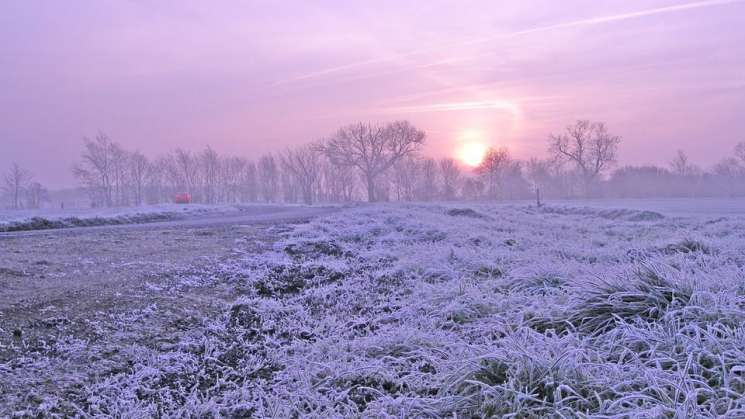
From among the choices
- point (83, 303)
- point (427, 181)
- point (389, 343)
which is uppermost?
point (427, 181)

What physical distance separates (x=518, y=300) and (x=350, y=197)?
92197mm

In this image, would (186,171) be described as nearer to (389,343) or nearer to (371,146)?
(371,146)

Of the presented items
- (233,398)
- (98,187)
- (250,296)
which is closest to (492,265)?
(250,296)

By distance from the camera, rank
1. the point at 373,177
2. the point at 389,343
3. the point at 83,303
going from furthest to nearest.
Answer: the point at 373,177 < the point at 83,303 < the point at 389,343

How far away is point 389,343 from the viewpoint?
3.60 meters

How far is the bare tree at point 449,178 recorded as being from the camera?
90544mm

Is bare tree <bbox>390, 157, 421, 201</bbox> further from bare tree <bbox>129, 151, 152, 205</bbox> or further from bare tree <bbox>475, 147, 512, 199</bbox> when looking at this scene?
bare tree <bbox>129, 151, 152, 205</bbox>

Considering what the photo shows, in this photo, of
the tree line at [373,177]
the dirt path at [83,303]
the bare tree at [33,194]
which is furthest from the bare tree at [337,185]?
the dirt path at [83,303]

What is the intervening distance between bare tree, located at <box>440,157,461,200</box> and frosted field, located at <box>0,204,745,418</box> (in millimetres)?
84585

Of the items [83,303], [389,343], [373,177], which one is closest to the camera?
[389,343]

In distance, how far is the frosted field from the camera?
95.7 inches

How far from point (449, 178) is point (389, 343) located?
93.5 m

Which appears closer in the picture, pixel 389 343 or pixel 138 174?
pixel 389 343

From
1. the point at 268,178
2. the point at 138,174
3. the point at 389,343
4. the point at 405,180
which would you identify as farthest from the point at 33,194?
the point at 389,343
